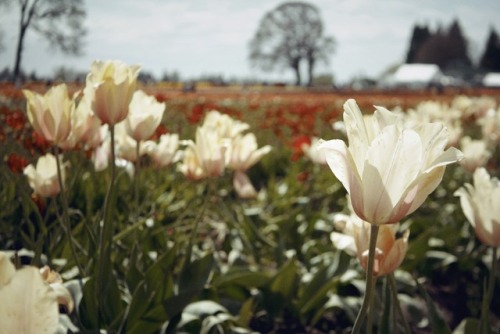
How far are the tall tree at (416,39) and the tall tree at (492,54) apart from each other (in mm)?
13932

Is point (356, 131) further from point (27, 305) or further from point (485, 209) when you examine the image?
point (485, 209)

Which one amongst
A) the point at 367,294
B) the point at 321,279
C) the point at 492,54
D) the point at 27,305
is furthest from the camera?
the point at 492,54

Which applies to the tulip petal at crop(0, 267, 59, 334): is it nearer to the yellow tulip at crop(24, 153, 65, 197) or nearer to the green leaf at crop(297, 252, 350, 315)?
the yellow tulip at crop(24, 153, 65, 197)

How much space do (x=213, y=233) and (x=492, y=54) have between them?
7767 centimetres

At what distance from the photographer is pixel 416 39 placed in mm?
86438

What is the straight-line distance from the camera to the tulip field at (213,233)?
85cm

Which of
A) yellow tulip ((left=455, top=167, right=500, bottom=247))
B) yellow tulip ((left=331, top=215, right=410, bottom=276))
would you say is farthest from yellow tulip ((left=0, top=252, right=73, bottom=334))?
yellow tulip ((left=455, top=167, right=500, bottom=247))

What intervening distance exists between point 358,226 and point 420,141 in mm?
373

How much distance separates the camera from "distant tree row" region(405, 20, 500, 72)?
7200 centimetres

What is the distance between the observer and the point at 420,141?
0.83m

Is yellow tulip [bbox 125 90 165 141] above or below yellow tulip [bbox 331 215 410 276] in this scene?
above

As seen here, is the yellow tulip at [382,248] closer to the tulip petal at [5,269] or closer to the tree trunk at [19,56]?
the tulip petal at [5,269]

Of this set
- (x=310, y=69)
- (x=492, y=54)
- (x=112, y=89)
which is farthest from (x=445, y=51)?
(x=112, y=89)

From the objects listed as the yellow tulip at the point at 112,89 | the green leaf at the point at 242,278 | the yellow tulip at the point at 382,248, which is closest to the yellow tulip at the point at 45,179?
the yellow tulip at the point at 112,89
